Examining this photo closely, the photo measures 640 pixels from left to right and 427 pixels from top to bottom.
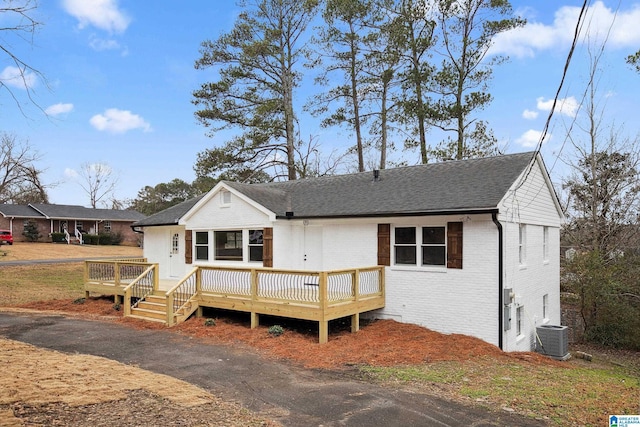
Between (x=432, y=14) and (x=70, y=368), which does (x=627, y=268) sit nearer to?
(x=432, y=14)

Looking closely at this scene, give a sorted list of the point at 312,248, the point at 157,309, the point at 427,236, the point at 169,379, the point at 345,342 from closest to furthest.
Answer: the point at 169,379, the point at 345,342, the point at 427,236, the point at 157,309, the point at 312,248

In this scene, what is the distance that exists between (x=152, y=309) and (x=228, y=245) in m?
3.29

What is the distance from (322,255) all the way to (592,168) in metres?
15.2

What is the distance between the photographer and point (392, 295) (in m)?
12.2

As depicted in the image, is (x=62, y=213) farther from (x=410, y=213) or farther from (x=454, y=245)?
(x=454, y=245)

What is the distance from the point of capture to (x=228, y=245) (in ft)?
49.8

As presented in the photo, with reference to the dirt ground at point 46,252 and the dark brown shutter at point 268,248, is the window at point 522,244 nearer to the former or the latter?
the dark brown shutter at point 268,248

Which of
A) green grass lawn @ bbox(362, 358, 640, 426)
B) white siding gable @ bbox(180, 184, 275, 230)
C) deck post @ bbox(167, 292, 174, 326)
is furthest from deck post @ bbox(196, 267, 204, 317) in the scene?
green grass lawn @ bbox(362, 358, 640, 426)

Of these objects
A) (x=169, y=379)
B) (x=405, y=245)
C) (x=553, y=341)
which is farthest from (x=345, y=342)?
(x=553, y=341)

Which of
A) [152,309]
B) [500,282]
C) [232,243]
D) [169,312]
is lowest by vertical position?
[152,309]

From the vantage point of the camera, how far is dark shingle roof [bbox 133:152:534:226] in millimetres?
11359

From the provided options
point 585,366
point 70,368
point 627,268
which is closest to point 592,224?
point 627,268

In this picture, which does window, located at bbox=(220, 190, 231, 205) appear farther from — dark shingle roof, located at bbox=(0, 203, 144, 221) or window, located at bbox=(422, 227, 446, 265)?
dark shingle roof, located at bbox=(0, 203, 144, 221)

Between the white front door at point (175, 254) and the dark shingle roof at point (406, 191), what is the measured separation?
15.0 feet
